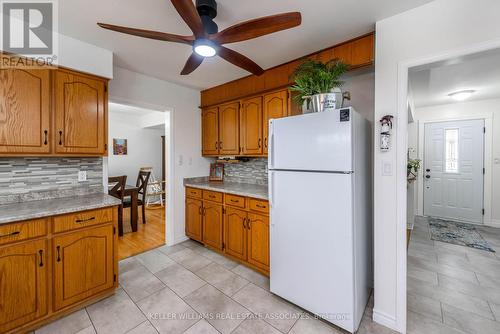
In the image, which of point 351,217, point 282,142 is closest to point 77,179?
point 282,142

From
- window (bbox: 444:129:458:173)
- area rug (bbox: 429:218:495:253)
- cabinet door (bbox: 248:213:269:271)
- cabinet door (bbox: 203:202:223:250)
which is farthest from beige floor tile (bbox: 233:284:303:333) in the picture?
window (bbox: 444:129:458:173)

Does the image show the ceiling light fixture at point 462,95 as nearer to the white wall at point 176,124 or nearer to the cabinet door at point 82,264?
the white wall at point 176,124

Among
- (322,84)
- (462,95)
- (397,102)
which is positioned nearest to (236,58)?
(322,84)

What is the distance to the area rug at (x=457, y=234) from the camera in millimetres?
3239

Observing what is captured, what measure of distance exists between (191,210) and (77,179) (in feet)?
4.81

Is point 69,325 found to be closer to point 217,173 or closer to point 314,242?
point 314,242

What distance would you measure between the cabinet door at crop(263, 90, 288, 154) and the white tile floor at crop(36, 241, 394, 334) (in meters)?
1.54

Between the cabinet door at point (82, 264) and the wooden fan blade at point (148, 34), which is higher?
the wooden fan blade at point (148, 34)

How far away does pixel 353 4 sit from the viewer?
1556mm

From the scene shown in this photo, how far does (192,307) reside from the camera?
191 centimetres

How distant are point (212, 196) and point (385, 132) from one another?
212 cm

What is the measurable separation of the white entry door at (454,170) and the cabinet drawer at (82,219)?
5890mm

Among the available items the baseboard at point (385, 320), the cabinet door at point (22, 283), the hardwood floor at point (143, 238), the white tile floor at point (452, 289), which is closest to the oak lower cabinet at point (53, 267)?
the cabinet door at point (22, 283)

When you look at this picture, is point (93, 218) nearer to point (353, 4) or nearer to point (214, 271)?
point (214, 271)
